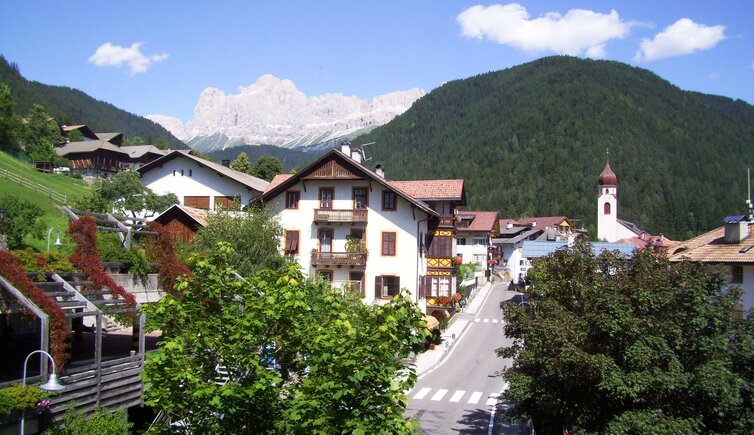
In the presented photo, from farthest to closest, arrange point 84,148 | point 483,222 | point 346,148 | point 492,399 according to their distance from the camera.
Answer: point 84,148
point 483,222
point 346,148
point 492,399

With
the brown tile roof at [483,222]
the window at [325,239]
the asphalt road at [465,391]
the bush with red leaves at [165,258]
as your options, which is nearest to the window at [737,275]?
the asphalt road at [465,391]

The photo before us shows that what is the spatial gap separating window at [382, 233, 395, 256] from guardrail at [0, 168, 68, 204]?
37.3 meters

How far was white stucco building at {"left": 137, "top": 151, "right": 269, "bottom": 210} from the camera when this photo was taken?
150ft

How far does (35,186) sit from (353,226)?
40.3m

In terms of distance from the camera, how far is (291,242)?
41.1 metres

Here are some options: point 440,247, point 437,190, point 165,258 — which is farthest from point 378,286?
point 165,258

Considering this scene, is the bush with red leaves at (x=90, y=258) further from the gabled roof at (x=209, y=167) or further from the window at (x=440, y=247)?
the window at (x=440, y=247)

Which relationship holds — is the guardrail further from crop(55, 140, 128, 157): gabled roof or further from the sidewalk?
crop(55, 140, 128, 157): gabled roof

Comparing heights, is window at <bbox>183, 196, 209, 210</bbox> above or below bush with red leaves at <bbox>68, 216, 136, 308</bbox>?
above

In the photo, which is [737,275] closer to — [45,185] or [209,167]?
[209,167]

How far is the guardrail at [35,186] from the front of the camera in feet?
201

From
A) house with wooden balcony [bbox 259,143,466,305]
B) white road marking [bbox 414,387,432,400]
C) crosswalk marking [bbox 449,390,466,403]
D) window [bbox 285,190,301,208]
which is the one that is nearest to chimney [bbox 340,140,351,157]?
house with wooden balcony [bbox 259,143,466,305]

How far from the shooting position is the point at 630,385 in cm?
1438

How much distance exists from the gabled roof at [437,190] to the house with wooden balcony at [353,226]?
218cm
